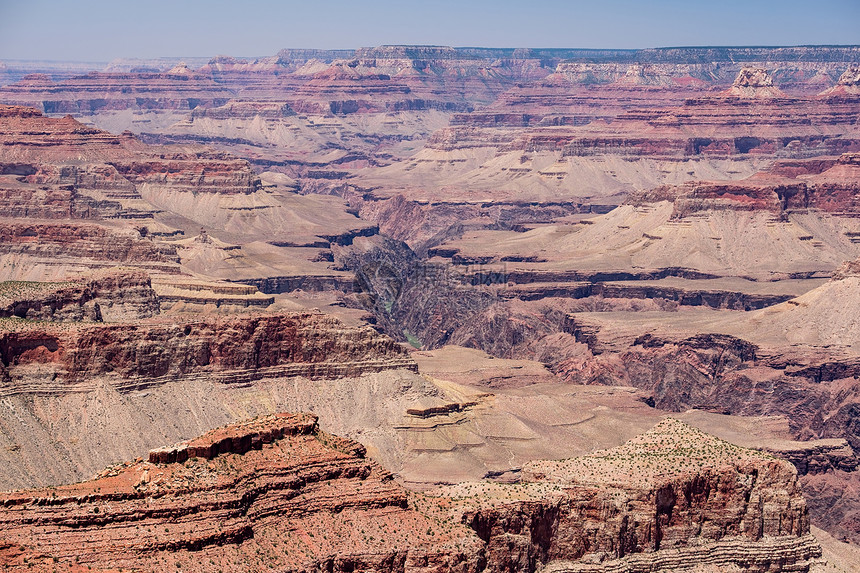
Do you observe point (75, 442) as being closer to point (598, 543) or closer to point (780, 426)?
point (598, 543)

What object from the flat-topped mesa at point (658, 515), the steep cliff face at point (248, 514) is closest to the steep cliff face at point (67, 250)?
the flat-topped mesa at point (658, 515)

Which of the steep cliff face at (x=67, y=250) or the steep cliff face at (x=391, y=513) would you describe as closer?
the steep cliff face at (x=391, y=513)

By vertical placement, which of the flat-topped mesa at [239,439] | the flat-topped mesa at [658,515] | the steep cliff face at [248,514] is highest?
the flat-topped mesa at [239,439]

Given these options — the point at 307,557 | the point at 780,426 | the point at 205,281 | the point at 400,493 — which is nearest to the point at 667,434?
the point at 400,493

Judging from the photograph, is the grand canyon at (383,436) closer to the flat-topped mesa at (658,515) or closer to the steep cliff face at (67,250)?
the flat-topped mesa at (658,515)

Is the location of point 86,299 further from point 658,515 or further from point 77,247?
point 658,515

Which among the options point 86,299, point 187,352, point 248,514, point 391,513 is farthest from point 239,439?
point 86,299
